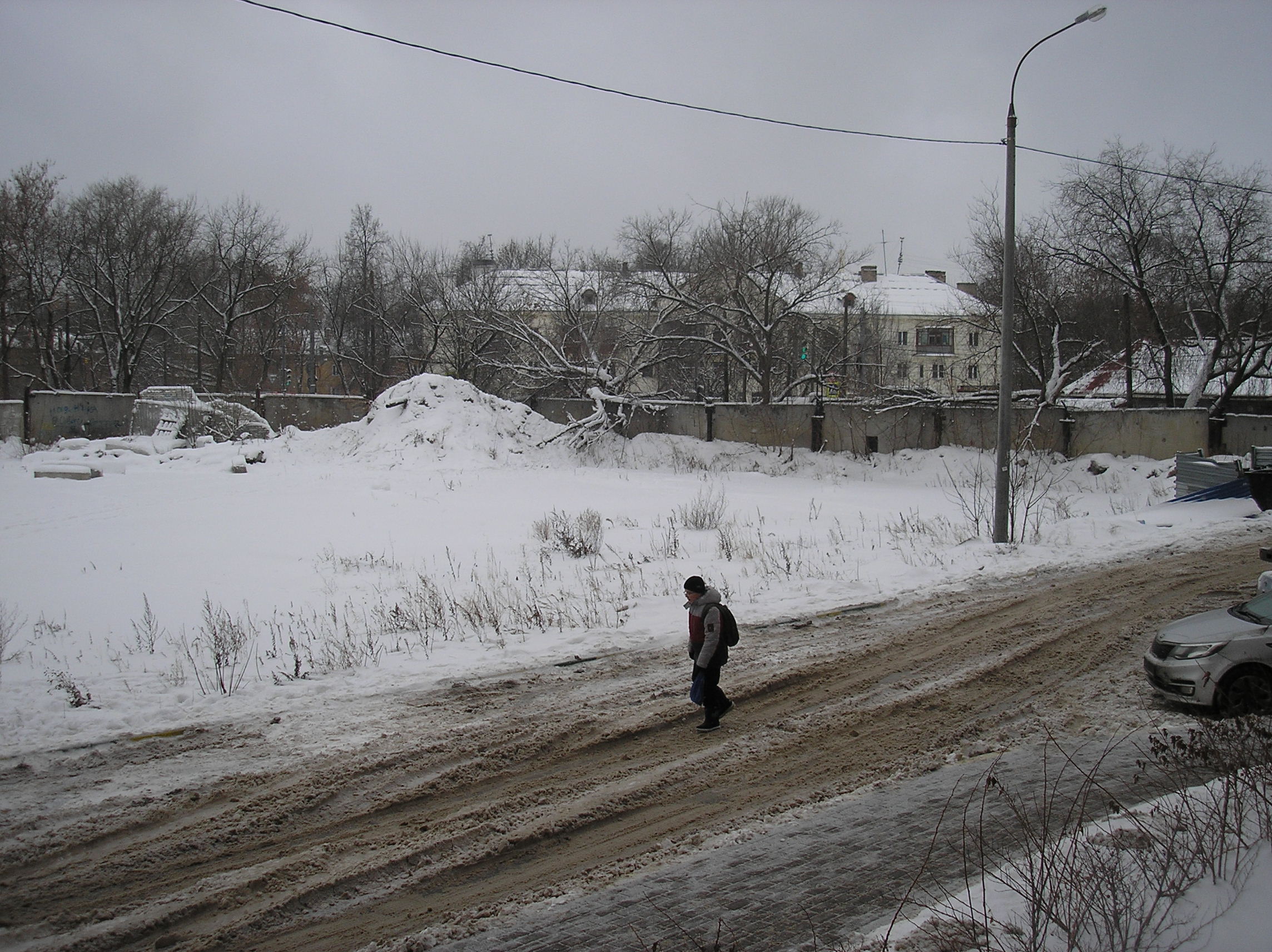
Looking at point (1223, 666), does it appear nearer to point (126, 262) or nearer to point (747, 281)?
point (747, 281)

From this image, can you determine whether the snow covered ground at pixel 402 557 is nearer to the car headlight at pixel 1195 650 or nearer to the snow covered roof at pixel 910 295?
the car headlight at pixel 1195 650

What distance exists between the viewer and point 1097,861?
12.6ft

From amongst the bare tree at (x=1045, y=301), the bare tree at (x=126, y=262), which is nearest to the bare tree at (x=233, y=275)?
the bare tree at (x=126, y=262)

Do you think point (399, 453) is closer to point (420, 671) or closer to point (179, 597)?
point (179, 597)

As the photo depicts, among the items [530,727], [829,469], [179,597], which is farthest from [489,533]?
[829,469]

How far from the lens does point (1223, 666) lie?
6.33 metres

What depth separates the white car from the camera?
6273mm

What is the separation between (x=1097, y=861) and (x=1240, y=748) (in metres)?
1.60

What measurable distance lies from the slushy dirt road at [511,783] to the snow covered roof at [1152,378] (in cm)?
2394

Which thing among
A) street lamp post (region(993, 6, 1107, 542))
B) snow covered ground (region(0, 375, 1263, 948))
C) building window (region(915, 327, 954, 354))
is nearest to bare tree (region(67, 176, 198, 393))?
snow covered ground (region(0, 375, 1263, 948))

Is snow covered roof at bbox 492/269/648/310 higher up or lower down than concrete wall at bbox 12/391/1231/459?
higher up

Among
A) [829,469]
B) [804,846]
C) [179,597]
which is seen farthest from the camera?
[829,469]

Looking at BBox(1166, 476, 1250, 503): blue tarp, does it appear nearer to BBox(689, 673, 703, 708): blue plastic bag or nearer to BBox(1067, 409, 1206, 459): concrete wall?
BBox(1067, 409, 1206, 459): concrete wall

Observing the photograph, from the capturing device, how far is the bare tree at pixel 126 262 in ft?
126
